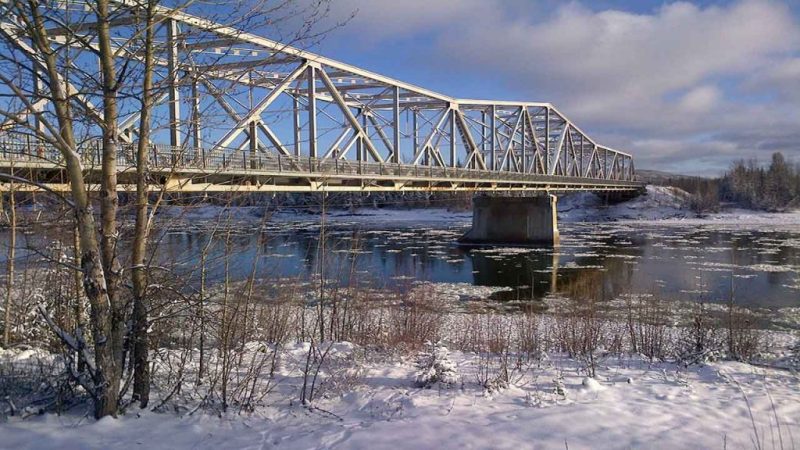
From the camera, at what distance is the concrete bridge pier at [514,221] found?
153 ft

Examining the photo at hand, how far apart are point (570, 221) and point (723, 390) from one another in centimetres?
7160

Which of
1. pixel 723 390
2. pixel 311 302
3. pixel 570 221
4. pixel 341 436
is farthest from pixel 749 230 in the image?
pixel 341 436

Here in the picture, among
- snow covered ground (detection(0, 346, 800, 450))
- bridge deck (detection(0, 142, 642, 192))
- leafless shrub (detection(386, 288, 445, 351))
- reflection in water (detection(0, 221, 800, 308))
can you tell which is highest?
bridge deck (detection(0, 142, 642, 192))

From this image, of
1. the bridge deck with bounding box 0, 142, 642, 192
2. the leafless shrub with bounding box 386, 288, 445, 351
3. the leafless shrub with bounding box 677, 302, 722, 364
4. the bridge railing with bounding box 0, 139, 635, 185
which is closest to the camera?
the bridge deck with bounding box 0, 142, 642, 192

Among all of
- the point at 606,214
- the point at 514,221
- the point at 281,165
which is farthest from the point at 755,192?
the point at 281,165

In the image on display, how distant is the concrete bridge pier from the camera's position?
46594 millimetres

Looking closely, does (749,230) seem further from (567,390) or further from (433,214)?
(567,390)

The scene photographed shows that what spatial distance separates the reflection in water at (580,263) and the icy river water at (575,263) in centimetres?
5

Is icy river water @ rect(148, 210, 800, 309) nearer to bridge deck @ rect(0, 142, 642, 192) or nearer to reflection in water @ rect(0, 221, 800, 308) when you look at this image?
reflection in water @ rect(0, 221, 800, 308)

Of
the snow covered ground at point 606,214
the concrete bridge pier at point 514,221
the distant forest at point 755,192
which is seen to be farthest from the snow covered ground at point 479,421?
the distant forest at point 755,192

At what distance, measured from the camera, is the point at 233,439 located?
14.4 feet

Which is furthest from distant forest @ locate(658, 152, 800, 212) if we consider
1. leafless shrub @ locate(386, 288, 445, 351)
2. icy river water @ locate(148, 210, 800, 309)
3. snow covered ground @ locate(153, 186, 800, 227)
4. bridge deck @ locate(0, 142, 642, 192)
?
leafless shrub @ locate(386, 288, 445, 351)

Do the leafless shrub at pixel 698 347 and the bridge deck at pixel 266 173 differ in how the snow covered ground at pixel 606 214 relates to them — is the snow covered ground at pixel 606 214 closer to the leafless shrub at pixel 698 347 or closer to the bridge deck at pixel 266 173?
the bridge deck at pixel 266 173

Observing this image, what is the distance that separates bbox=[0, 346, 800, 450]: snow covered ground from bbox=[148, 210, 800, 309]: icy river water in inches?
88.7
